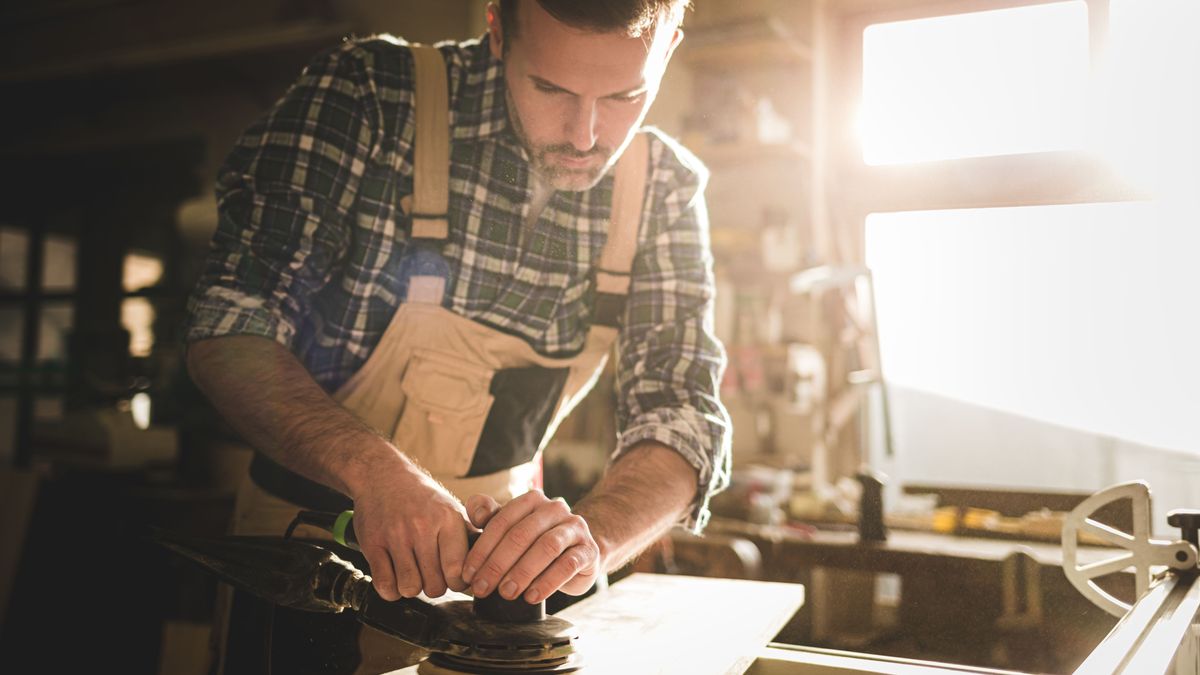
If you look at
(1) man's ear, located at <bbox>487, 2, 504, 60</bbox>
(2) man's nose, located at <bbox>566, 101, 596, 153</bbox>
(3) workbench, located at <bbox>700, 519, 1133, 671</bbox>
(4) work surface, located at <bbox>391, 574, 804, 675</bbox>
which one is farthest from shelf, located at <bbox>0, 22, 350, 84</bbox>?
(4) work surface, located at <bbox>391, 574, 804, 675</bbox>

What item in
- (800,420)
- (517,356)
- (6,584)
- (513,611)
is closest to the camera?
(513,611)

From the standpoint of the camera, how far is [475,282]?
135 centimetres

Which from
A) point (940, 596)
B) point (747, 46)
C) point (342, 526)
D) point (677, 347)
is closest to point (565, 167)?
point (677, 347)

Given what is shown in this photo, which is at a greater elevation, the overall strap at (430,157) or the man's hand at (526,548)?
the overall strap at (430,157)

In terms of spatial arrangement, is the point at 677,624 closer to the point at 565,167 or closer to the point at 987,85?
the point at 565,167

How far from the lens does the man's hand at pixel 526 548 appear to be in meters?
0.86

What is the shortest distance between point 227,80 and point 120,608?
291cm

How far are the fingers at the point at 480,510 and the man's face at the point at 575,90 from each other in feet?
1.66

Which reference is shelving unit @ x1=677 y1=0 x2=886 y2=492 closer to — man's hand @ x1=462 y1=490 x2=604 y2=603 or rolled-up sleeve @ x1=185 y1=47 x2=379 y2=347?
rolled-up sleeve @ x1=185 y1=47 x2=379 y2=347

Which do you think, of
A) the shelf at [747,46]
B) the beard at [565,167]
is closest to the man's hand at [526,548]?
the beard at [565,167]

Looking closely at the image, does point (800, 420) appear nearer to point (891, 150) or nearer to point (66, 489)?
point (891, 150)

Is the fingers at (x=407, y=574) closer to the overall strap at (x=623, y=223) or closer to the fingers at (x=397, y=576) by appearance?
the fingers at (x=397, y=576)

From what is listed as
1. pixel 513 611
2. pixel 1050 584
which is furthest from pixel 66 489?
pixel 1050 584

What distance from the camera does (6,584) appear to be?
8.64ft
